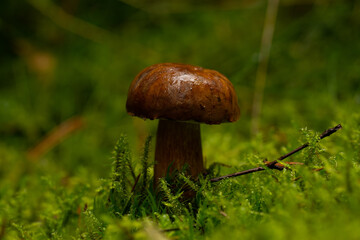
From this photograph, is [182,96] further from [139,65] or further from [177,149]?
[139,65]

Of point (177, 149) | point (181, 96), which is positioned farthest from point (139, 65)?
point (181, 96)

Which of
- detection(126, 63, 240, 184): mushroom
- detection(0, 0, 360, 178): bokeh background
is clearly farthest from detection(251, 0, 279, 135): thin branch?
detection(126, 63, 240, 184): mushroom

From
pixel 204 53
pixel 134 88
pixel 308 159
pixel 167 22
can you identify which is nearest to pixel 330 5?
pixel 204 53

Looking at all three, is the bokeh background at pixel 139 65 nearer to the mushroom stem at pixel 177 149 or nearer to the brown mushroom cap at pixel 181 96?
the mushroom stem at pixel 177 149

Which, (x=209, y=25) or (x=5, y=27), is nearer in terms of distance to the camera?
(x=5, y=27)

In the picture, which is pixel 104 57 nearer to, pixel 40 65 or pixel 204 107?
pixel 40 65
